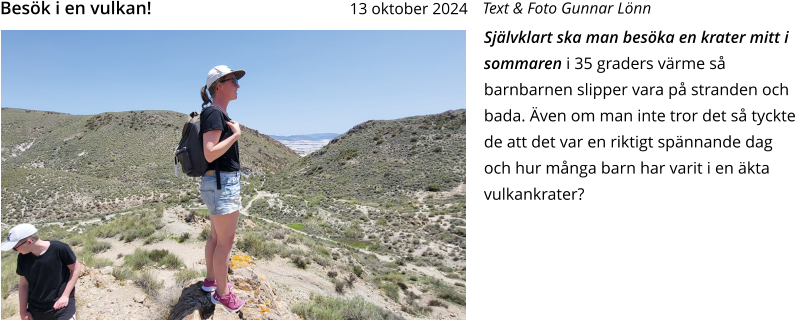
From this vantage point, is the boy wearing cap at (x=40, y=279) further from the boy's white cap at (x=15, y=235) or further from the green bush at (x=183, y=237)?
the green bush at (x=183, y=237)

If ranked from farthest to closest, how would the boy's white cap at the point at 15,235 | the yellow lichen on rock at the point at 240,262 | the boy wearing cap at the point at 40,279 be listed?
the yellow lichen on rock at the point at 240,262
the boy wearing cap at the point at 40,279
the boy's white cap at the point at 15,235

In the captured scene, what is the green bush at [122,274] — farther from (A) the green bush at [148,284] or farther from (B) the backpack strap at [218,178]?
(B) the backpack strap at [218,178]

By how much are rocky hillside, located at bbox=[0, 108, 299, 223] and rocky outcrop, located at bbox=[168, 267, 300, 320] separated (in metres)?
6.33

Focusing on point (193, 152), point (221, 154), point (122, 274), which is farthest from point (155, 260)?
point (221, 154)

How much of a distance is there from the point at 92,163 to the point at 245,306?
41.7m

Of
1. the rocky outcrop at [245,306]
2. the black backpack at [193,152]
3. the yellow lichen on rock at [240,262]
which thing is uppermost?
the black backpack at [193,152]

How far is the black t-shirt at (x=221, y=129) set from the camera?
1979mm

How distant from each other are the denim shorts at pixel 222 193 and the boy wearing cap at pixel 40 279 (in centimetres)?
164

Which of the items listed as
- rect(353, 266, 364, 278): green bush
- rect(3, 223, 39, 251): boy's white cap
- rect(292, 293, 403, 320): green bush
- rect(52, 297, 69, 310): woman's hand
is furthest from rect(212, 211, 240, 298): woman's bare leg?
rect(353, 266, 364, 278): green bush

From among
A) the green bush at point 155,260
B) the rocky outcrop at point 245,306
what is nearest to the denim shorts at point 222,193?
the rocky outcrop at point 245,306

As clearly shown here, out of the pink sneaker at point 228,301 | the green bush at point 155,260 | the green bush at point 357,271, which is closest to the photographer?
the pink sneaker at point 228,301

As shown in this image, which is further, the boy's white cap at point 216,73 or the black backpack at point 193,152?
the boy's white cap at point 216,73

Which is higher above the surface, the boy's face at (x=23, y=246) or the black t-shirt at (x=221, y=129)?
the black t-shirt at (x=221, y=129)

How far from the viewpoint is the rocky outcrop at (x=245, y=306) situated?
2734 millimetres
